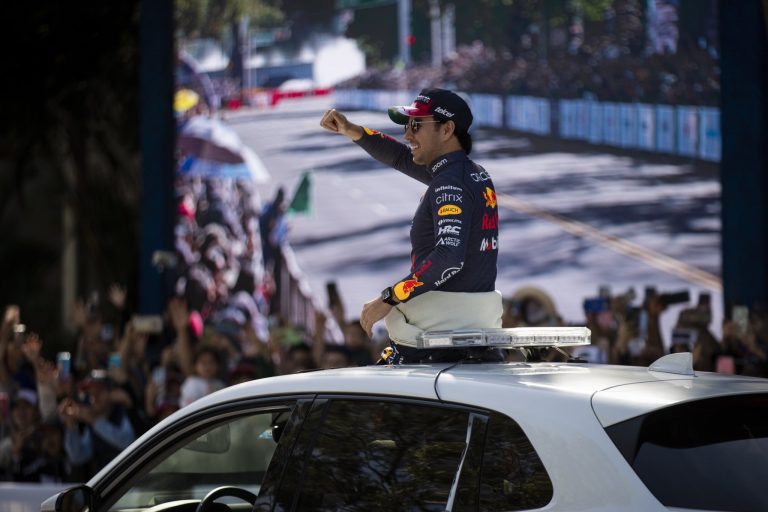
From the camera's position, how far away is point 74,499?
387 centimetres

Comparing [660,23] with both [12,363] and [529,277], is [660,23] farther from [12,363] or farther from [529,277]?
[12,363]

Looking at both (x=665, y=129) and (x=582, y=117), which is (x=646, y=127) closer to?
(x=665, y=129)

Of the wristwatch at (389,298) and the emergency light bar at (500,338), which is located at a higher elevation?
the wristwatch at (389,298)

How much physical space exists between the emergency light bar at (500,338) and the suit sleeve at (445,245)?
10.6 inches

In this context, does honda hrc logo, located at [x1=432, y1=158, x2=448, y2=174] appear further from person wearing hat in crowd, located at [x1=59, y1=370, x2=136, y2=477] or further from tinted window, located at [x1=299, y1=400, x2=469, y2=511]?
person wearing hat in crowd, located at [x1=59, y1=370, x2=136, y2=477]

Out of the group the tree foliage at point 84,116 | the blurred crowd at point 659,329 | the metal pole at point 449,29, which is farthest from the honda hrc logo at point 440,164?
the tree foliage at point 84,116

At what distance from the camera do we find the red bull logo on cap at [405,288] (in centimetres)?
412

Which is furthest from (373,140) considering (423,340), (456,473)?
(456,473)

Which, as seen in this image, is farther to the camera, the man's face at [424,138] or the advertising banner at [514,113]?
the advertising banner at [514,113]

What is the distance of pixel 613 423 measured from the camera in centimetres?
306

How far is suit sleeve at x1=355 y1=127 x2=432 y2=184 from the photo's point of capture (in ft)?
16.3

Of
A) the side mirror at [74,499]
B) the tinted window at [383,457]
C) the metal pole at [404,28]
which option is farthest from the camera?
the metal pole at [404,28]

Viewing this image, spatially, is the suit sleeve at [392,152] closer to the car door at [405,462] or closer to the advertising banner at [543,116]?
the car door at [405,462]

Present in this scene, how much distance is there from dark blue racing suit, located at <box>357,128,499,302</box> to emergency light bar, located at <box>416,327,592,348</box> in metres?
0.29
